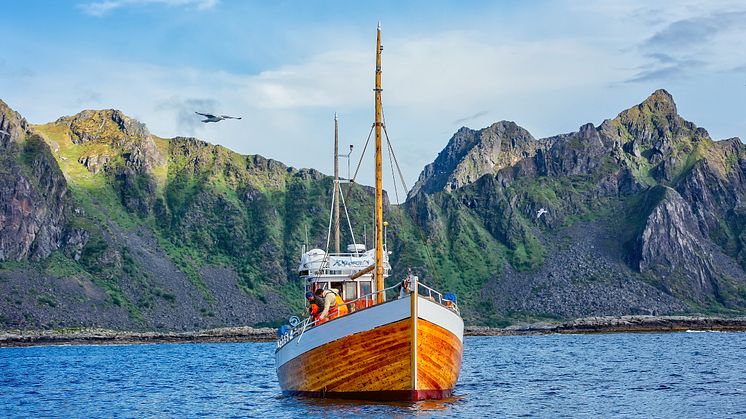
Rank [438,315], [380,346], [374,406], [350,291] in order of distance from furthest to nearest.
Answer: [350,291]
[438,315]
[374,406]
[380,346]

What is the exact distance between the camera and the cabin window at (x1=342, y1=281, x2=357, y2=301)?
5359 cm

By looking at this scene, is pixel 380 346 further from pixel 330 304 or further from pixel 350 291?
pixel 350 291

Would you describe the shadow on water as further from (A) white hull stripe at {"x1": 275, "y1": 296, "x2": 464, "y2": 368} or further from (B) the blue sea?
(A) white hull stripe at {"x1": 275, "y1": 296, "x2": 464, "y2": 368}

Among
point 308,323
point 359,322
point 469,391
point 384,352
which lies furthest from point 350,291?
point 384,352

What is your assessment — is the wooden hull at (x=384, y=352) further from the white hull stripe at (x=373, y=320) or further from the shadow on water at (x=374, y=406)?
the shadow on water at (x=374, y=406)

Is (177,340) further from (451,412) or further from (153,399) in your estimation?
(451,412)

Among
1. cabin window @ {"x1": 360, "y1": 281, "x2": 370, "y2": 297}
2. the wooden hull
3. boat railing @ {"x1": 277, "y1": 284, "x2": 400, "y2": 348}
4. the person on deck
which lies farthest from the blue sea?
cabin window @ {"x1": 360, "y1": 281, "x2": 370, "y2": 297}

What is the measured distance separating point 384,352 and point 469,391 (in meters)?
14.3

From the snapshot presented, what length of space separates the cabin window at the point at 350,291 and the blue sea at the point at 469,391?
640 centimetres

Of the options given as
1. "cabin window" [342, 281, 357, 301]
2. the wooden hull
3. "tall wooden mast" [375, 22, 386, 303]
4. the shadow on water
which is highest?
"tall wooden mast" [375, 22, 386, 303]

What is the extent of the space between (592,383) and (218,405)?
77.9 ft

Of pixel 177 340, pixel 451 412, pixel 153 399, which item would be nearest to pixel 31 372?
pixel 153 399

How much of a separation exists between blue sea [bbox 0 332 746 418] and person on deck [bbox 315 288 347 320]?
409cm

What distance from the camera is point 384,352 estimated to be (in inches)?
1668
